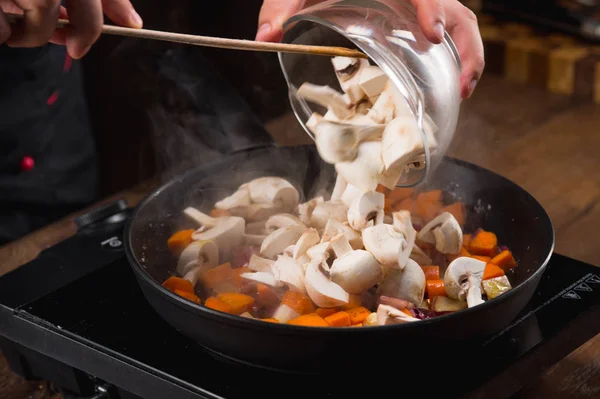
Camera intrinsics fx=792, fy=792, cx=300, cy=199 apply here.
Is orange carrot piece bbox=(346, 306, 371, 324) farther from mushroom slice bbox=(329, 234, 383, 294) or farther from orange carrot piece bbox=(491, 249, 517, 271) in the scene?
orange carrot piece bbox=(491, 249, 517, 271)

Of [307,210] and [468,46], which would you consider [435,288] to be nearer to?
[307,210]

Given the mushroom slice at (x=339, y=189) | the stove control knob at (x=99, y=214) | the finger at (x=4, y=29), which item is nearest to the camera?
the finger at (x=4, y=29)

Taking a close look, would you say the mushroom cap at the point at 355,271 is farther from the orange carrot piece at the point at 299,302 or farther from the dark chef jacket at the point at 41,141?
the dark chef jacket at the point at 41,141

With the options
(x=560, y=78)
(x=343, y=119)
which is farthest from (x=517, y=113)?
(x=343, y=119)

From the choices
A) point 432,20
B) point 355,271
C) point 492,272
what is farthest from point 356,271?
point 432,20

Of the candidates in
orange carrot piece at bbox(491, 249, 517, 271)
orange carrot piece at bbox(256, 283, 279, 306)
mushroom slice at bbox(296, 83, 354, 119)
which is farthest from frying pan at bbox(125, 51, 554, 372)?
mushroom slice at bbox(296, 83, 354, 119)

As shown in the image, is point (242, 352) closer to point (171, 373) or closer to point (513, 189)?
point (171, 373)

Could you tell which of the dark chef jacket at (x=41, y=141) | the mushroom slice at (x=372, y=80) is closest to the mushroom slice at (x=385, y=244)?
the mushroom slice at (x=372, y=80)

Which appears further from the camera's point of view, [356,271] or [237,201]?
[237,201]
